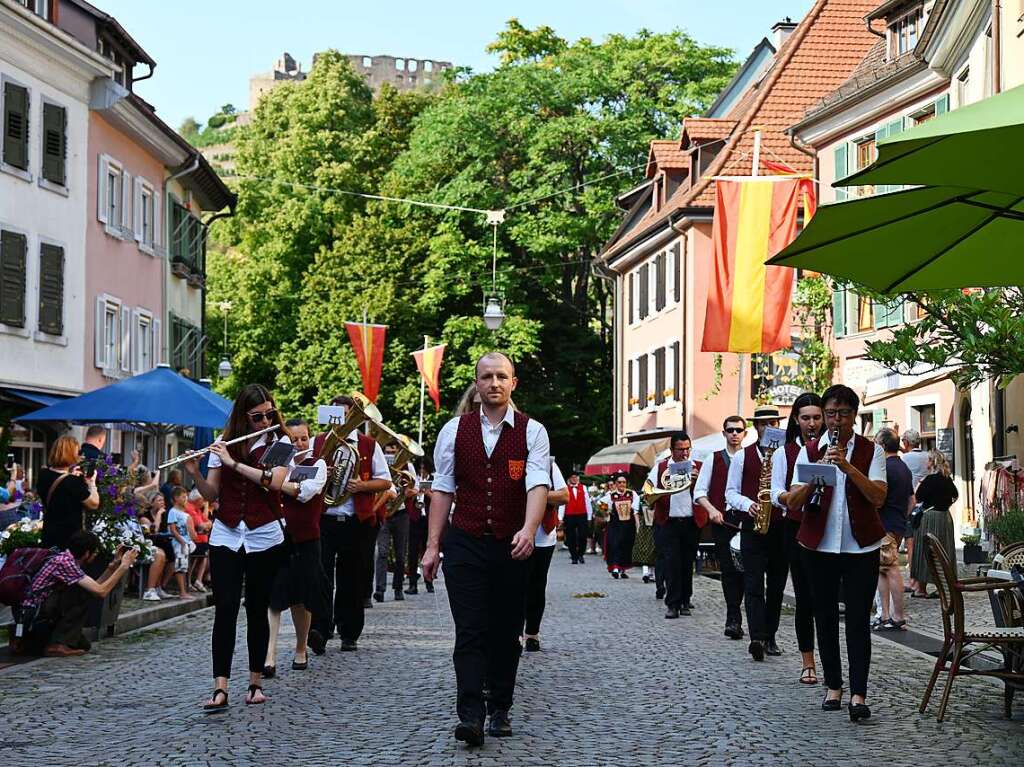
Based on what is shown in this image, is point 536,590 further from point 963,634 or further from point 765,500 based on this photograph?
point 963,634

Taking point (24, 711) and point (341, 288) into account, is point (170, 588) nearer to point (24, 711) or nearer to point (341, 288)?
point (24, 711)

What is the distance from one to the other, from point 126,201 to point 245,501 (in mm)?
28117

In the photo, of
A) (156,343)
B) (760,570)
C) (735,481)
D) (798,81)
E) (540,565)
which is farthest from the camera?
(798,81)

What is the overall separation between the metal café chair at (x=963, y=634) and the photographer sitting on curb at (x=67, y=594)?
6760mm

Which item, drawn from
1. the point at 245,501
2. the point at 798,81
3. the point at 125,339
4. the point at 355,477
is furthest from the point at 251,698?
the point at 798,81

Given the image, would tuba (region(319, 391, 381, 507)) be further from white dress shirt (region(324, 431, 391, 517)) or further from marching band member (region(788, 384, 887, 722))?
marching band member (region(788, 384, 887, 722))

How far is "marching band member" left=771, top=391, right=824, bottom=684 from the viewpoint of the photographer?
11.0 m

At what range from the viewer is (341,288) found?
55594mm

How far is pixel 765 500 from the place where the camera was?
12.6m

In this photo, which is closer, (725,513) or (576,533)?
(725,513)

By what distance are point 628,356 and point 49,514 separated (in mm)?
40650

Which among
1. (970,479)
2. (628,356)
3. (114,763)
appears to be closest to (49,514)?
(114,763)

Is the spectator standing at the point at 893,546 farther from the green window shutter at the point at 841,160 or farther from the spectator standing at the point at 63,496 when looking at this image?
the green window shutter at the point at 841,160

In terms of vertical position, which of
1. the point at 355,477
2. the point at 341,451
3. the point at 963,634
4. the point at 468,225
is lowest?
the point at 963,634
